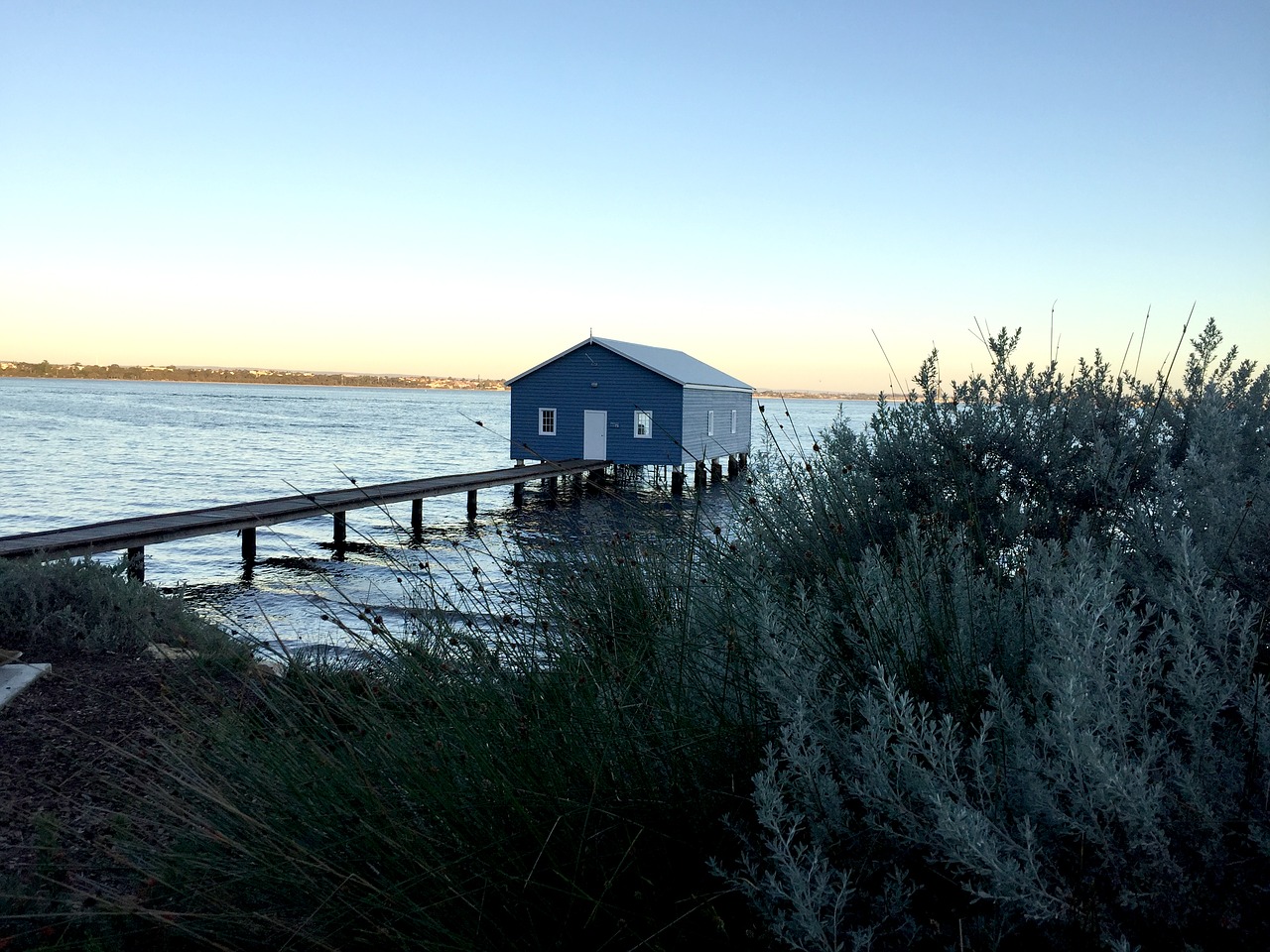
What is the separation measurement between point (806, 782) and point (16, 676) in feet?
19.2

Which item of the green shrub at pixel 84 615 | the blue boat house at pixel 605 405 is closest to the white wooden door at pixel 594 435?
the blue boat house at pixel 605 405

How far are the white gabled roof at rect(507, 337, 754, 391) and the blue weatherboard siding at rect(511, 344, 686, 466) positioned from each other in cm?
22

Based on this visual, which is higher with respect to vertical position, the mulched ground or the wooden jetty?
the mulched ground

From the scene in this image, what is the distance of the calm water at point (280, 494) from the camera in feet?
34.9

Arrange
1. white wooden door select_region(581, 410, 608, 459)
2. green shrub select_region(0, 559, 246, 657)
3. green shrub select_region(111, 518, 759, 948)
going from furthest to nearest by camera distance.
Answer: white wooden door select_region(581, 410, 608, 459)
green shrub select_region(0, 559, 246, 657)
green shrub select_region(111, 518, 759, 948)

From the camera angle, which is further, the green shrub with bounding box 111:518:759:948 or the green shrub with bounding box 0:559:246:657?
the green shrub with bounding box 0:559:246:657

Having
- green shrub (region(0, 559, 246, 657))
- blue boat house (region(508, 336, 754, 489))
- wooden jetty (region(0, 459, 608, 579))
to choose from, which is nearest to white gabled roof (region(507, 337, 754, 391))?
blue boat house (region(508, 336, 754, 489))

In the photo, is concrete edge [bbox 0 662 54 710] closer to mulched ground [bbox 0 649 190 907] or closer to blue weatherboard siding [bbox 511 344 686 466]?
mulched ground [bbox 0 649 190 907]

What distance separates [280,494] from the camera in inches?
1230

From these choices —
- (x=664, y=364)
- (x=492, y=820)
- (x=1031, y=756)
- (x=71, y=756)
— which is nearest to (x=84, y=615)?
(x=71, y=756)

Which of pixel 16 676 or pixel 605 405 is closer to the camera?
pixel 16 676

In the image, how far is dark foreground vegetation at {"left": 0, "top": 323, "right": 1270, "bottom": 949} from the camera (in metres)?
1.81

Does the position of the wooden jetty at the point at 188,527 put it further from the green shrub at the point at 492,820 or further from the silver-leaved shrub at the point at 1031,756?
the silver-leaved shrub at the point at 1031,756

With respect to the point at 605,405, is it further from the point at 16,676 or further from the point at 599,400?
the point at 16,676
